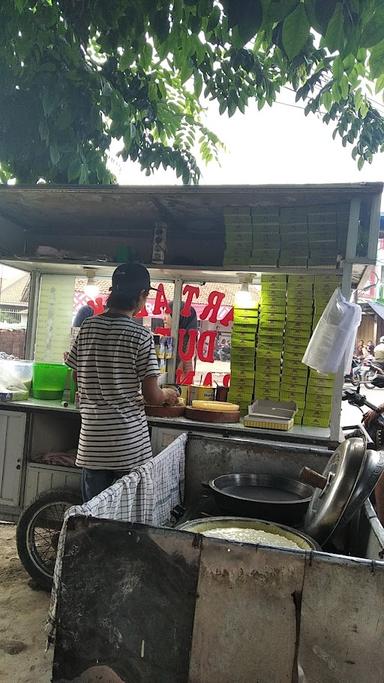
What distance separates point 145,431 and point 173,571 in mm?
1293

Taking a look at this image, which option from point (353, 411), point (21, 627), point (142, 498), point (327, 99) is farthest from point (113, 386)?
point (353, 411)

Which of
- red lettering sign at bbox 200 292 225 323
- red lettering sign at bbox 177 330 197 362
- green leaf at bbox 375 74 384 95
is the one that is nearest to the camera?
green leaf at bbox 375 74 384 95

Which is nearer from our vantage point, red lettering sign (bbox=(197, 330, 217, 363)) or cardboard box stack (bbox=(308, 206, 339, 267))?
cardboard box stack (bbox=(308, 206, 339, 267))

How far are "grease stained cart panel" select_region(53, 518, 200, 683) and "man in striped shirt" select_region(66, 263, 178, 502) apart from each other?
1.13 metres

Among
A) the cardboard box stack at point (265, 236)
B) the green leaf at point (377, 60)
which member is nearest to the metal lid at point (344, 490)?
the green leaf at point (377, 60)

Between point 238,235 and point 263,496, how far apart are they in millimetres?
2104

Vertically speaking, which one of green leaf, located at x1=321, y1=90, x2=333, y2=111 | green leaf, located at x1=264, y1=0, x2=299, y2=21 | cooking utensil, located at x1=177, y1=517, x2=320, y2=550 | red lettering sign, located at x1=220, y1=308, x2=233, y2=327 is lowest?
cooking utensil, located at x1=177, y1=517, x2=320, y2=550

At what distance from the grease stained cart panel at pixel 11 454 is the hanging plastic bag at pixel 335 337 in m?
2.12

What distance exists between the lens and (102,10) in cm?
215

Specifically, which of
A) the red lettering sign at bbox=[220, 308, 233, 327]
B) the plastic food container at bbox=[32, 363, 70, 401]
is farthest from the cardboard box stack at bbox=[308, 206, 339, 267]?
the plastic food container at bbox=[32, 363, 70, 401]

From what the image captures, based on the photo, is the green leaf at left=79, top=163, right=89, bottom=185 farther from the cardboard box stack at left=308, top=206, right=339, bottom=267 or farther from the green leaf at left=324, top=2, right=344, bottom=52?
the green leaf at left=324, top=2, right=344, bottom=52

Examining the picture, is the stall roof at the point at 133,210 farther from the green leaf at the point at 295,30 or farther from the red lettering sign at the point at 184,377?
the green leaf at the point at 295,30

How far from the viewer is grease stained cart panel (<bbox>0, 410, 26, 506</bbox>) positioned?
3.42 m

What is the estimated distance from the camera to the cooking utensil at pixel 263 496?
176cm
